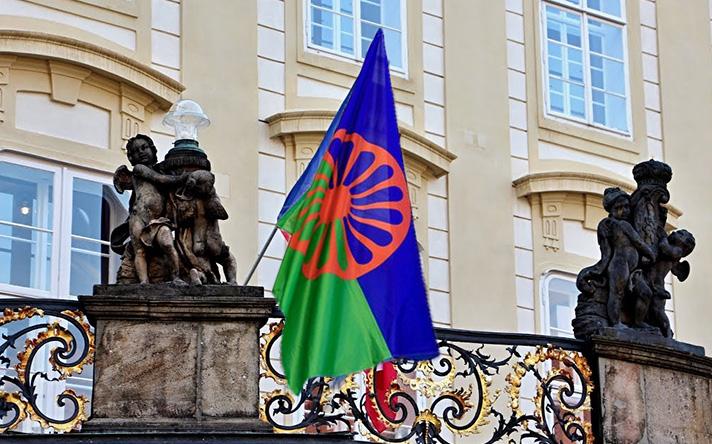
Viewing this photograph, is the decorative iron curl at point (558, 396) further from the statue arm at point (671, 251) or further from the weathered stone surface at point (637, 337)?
the statue arm at point (671, 251)

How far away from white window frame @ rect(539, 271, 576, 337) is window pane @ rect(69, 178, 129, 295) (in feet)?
12.4

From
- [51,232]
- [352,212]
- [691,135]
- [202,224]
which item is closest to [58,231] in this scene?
[51,232]

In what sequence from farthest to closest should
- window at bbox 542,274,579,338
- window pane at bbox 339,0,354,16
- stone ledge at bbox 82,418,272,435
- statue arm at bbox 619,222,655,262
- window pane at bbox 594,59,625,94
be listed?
window pane at bbox 594,59,625,94, window at bbox 542,274,579,338, window pane at bbox 339,0,354,16, statue arm at bbox 619,222,655,262, stone ledge at bbox 82,418,272,435

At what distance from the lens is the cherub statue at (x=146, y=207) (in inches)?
535

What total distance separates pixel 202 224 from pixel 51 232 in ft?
9.20

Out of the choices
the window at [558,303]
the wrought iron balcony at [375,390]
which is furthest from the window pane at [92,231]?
the window at [558,303]

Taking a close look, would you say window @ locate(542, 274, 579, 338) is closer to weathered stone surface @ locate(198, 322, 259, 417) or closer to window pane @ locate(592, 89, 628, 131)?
window pane @ locate(592, 89, 628, 131)

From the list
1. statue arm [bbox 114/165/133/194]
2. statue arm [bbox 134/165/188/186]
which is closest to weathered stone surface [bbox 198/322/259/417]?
statue arm [bbox 134/165/188/186]

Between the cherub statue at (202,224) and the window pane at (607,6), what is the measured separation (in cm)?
719

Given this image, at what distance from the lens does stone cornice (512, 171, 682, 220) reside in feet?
62.2

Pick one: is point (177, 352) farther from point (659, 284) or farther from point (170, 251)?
point (659, 284)

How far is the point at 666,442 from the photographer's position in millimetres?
14500

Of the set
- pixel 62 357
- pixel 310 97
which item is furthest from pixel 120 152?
pixel 62 357

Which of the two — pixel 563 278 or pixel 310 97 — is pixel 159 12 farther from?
pixel 563 278
